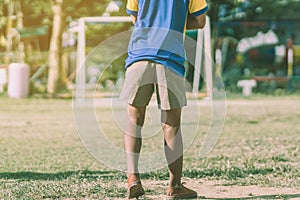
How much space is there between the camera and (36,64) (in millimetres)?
24016

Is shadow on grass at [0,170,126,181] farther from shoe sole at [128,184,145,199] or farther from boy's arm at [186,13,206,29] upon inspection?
boy's arm at [186,13,206,29]

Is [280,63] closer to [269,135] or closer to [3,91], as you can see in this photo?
[3,91]

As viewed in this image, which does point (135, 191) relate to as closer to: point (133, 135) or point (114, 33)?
point (133, 135)

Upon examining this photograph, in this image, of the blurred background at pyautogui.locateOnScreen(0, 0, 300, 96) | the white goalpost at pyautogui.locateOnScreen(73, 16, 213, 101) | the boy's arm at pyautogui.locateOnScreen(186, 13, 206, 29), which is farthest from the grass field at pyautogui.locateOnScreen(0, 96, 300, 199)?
the blurred background at pyautogui.locateOnScreen(0, 0, 300, 96)

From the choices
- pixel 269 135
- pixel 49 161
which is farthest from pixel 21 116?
pixel 49 161

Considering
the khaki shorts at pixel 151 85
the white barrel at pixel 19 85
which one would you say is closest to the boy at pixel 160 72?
the khaki shorts at pixel 151 85

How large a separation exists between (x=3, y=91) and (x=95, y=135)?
485 inches

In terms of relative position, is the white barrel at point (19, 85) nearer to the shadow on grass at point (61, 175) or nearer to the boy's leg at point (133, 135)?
the shadow on grass at point (61, 175)

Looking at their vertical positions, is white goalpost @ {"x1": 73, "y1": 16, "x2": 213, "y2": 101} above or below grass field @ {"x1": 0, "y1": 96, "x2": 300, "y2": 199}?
above

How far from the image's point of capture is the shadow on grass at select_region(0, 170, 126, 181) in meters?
5.59

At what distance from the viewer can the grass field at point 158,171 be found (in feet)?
16.1

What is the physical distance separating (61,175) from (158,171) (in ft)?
→ 2.61

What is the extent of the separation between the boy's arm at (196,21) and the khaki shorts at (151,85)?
0.37 meters

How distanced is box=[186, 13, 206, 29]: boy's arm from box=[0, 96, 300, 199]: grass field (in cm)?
112
